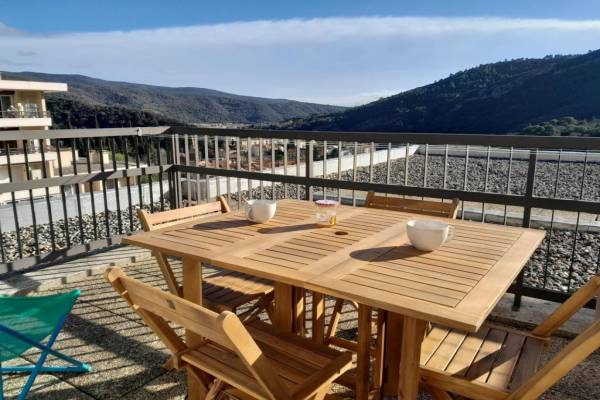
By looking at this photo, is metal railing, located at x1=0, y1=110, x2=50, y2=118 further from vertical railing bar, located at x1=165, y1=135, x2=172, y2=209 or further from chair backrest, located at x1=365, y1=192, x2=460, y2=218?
chair backrest, located at x1=365, y1=192, x2=460, y2=218

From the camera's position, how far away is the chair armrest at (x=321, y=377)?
1.35m

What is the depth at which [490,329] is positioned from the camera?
76.1 inches

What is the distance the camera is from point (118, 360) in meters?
2.49

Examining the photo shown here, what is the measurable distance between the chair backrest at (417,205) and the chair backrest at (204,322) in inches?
64.9

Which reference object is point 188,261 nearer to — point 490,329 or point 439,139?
point 490,329

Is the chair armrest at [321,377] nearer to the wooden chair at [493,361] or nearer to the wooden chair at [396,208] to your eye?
the wooden chair at [493,361]

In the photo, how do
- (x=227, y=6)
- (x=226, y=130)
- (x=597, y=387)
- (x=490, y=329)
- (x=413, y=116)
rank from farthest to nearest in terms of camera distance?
(x=413, y=116), (x=227, y=6), (x=226, y=130), (x=597, y=387), (x=490, y=329)

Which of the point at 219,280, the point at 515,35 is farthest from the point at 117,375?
the point at 515,35

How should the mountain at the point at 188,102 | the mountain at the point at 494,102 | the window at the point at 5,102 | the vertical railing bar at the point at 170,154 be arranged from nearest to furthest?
the vertical railing bar at the point at 170,154 < the window at the point at 5,102 < the mountain at the point at 494,102 < the mountain at the point at 188,102

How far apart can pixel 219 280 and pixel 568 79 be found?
47.6 metres

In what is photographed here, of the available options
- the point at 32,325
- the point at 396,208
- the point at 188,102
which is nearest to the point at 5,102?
the point at 188,102

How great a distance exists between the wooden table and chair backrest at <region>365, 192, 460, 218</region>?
0.85 ft

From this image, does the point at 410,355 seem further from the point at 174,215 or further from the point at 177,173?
the point at 177,173

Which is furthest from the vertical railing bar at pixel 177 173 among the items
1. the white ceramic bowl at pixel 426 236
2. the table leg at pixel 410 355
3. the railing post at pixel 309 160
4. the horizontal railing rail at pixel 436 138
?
the table leg at pixel 410 355
